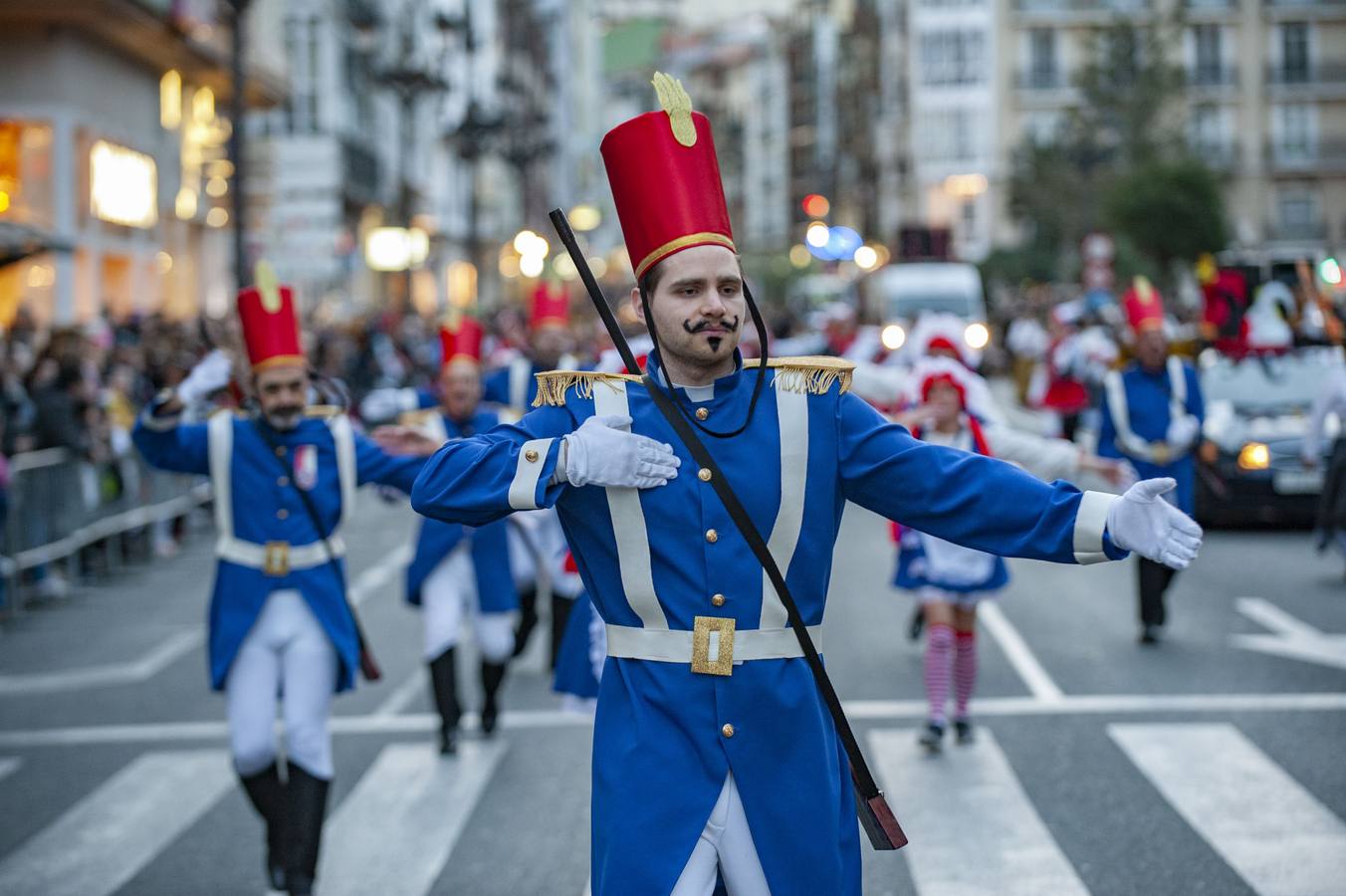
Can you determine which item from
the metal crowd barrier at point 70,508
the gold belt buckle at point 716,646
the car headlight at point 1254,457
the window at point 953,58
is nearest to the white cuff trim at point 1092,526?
the gold belt buckle at point 716,646

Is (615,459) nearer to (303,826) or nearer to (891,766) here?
(303,826)

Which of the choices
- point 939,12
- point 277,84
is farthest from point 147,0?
point 939,12

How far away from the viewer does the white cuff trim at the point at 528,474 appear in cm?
397

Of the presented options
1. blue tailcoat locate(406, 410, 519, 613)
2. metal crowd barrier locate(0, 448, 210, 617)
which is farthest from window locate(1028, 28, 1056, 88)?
blue tailcoat locate(406, 410, 519, 613)

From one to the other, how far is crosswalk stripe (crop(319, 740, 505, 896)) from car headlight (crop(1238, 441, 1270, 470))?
9.38 meters

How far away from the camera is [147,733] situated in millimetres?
9789

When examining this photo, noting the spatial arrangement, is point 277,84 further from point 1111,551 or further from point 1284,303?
point 1111,551

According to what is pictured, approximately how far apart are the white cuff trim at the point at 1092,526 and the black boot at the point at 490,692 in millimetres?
5744

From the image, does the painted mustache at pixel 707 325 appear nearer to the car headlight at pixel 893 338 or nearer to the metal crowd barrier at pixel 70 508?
the metal crowd barrier at pixel 70 508

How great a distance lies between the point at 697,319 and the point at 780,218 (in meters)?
168

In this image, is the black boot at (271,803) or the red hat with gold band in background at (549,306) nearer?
the black boot at (271,803)

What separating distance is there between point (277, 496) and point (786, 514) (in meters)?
3.25

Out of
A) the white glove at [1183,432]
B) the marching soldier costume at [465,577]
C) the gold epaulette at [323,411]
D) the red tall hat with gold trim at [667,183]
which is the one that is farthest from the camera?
the white glove at [1183,432]

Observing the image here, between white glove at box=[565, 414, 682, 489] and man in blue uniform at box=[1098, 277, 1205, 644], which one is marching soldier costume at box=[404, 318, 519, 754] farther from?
white glove at box=[565, 414, 682, 489]
